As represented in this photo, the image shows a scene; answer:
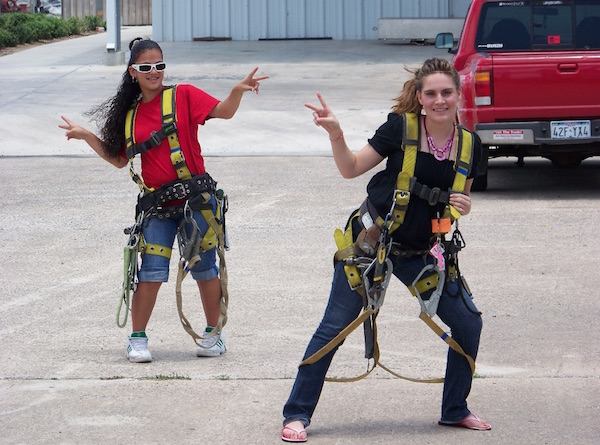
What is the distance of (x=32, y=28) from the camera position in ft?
90.3

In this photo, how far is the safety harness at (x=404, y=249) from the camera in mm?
4898

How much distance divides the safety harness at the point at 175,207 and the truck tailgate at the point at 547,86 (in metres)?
5.33

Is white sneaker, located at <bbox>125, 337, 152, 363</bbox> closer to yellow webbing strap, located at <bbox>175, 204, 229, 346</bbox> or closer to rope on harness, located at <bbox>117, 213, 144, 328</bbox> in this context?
rope on harness, located at <bbox>117, 213, 144, 328</bbox>

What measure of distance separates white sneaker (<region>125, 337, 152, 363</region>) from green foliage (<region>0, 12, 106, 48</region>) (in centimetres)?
2039

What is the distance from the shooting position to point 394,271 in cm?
512

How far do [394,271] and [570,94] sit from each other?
20.8 feet

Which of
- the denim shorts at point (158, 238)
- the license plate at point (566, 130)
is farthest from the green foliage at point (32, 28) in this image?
the denim shorts at point (158, 238)

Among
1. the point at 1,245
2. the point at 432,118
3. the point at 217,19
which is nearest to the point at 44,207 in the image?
the point at 1,245

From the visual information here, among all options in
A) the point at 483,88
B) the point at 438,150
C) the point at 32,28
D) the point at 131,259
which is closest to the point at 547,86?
the point at 483,88

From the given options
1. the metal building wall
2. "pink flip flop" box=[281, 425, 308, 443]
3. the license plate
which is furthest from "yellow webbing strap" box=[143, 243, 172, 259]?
the metal building wall

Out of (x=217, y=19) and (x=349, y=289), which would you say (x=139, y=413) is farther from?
(x=217, y=19)

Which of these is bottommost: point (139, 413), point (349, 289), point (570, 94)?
point (139, 413)

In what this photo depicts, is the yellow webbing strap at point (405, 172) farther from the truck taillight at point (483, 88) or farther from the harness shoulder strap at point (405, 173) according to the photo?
the truck taillight at point (483, 88)

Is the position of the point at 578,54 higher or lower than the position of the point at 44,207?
higher
